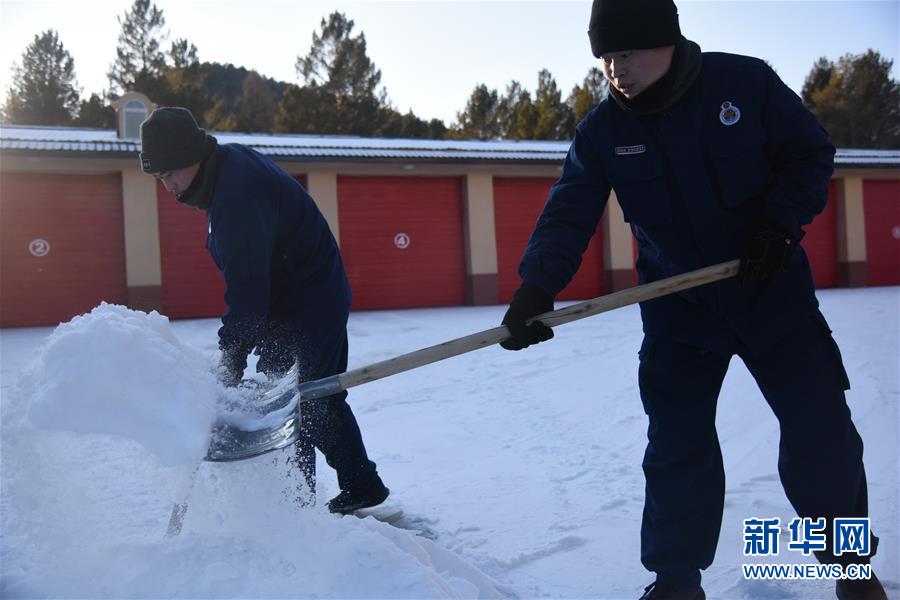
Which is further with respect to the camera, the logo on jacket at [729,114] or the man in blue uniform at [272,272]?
the man in blue uniform at [272,272]

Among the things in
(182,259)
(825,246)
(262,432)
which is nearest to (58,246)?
(182,259)

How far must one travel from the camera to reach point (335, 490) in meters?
3.49

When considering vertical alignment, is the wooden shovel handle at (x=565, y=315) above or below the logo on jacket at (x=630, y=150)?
below

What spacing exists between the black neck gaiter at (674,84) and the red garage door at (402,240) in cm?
1126

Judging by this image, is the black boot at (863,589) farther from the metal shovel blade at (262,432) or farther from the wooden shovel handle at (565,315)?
the metal shovel blade at (262,432)

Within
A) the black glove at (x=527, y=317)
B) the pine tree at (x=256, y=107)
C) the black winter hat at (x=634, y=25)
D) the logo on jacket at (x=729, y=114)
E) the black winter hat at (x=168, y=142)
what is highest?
the pine tree at (x=256, y=107)

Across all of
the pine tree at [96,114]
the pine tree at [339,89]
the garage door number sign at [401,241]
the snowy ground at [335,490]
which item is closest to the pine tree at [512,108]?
the pine tree at [339,89]

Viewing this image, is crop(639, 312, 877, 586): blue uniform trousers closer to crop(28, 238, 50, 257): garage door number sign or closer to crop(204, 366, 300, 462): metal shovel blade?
crop(204, 366, 300, 462): metal shovel blade

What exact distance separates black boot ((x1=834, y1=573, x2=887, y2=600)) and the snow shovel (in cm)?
103

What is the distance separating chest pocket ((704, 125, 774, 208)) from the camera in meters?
2.07

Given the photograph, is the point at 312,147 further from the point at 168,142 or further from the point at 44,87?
the point at 44,87

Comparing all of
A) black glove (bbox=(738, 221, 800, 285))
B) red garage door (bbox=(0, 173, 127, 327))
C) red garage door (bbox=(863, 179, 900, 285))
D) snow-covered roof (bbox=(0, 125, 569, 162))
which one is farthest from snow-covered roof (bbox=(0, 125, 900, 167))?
black glove (bbox=(738, 221, 800, 285))

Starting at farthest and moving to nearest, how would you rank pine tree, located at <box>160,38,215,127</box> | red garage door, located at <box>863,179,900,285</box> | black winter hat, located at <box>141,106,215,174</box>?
pine tree, located at <box>160,38,215,127</box>, red garage door, located at <box>863,179,900,285</box>, black winter hat, located at <box>141,106,215,174</box>

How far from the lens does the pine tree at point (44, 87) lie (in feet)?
114
